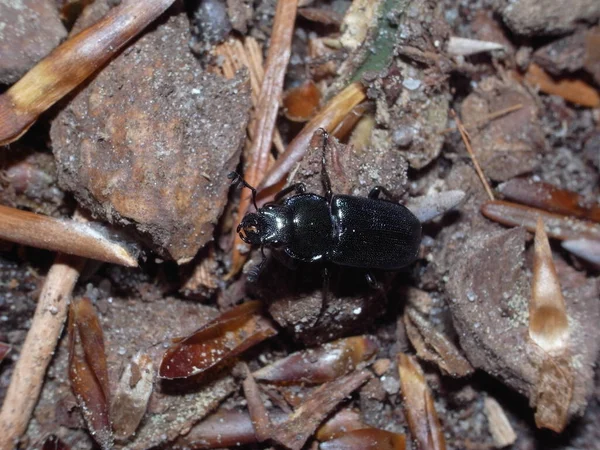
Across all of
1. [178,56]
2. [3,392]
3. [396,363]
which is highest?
[178,56]

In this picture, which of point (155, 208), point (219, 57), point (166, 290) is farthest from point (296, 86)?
point (166, 290)

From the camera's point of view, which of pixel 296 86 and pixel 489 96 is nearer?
pixel 296 86

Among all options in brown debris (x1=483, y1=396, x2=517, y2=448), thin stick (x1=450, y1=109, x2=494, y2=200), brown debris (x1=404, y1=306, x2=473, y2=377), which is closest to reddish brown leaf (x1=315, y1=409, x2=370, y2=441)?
brown debris (x1=404, y1=306, x2=473, y2=377)

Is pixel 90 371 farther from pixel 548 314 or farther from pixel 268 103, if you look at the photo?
pixel 548 314

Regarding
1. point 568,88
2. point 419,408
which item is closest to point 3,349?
point 419,408

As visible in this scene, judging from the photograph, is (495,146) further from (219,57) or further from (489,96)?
(219,57)

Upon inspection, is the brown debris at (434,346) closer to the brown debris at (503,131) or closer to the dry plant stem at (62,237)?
the brown debris at (503,131)

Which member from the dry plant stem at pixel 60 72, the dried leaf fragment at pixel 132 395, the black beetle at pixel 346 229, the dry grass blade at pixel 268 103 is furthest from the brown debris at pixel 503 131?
the dried leaf fragment at pixel 132 395
